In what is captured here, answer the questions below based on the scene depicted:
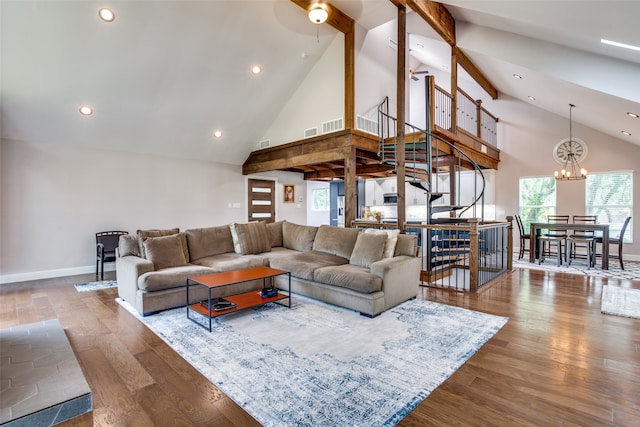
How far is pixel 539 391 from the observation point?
209 centimetres

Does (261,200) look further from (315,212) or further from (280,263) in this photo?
(280,263)

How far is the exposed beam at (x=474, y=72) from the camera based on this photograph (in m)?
6.85

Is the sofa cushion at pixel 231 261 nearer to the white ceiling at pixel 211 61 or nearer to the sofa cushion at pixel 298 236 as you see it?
the sofa cushion at pixel 298 236

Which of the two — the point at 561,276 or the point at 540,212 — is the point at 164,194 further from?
the point at 540,212

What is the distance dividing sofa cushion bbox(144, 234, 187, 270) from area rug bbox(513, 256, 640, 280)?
6.37 metres

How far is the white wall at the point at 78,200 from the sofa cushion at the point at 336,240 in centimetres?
372

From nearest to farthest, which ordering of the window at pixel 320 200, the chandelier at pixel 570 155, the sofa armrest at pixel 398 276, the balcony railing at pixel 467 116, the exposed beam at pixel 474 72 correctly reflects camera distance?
the sofa armrest at pixel 398 276 → the balcony railing at pixel 467 116 → the exposed beam at pixel 474 72 → the chandelier at pixel 570 155 → the window at pixel 320 200

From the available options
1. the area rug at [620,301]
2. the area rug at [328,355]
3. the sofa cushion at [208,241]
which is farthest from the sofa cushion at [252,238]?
the area rug at [620,301]

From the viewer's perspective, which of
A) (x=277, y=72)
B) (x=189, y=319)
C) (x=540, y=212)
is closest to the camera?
(x=189, y=319)

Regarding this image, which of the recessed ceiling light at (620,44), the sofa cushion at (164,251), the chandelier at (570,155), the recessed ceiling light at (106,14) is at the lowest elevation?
the sofa cushion at (164,251)

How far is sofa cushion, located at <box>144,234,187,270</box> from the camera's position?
395cm

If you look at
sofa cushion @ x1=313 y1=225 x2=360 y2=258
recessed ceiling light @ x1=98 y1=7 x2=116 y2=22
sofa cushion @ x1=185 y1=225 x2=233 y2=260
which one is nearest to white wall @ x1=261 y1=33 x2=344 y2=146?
sofa cushion @ x1=313 y1=225 x2=360 y2=258

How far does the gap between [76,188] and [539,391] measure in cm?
703

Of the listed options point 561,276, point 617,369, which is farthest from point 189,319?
point 561,276
